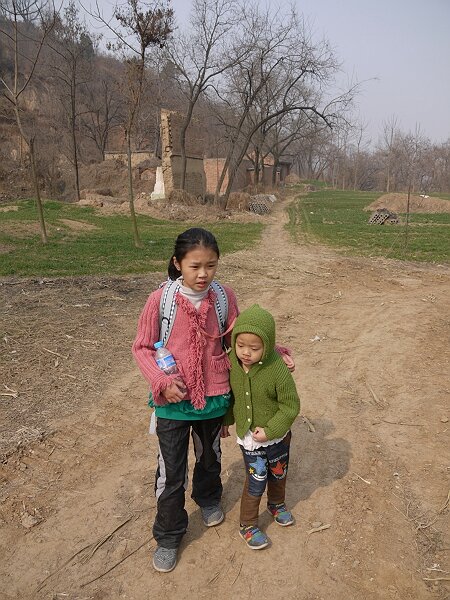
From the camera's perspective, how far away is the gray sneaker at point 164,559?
2432mm

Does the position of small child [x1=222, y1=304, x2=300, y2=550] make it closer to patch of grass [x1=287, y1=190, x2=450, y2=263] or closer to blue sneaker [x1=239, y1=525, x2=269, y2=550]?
blue sneaker [x1=239, y1=525, x2=269, y2=550]

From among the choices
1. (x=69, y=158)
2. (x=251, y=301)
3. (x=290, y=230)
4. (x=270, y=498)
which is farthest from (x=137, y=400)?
(x=69, y=158)

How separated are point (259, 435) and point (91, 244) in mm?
10950

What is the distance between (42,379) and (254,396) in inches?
111

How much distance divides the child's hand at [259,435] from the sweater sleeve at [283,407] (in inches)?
0.7

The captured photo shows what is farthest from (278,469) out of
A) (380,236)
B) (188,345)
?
(380,236)

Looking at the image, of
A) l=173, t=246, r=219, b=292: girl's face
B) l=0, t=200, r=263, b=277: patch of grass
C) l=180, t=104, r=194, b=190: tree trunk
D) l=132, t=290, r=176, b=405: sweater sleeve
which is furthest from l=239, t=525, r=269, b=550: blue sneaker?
l=180, t=104, r=194, b=190: tree trunk

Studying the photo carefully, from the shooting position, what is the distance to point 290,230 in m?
18.0

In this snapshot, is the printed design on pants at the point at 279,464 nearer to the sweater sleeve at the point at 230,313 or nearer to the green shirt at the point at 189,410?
the green shirt at the point at 189,410

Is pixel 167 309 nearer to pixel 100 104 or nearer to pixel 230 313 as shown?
pixel 230 313

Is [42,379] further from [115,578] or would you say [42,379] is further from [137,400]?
[115,578]

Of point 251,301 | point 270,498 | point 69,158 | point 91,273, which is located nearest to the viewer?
point 270,498

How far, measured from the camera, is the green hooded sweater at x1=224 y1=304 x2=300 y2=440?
2.35 m

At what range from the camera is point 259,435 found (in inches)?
93.7
